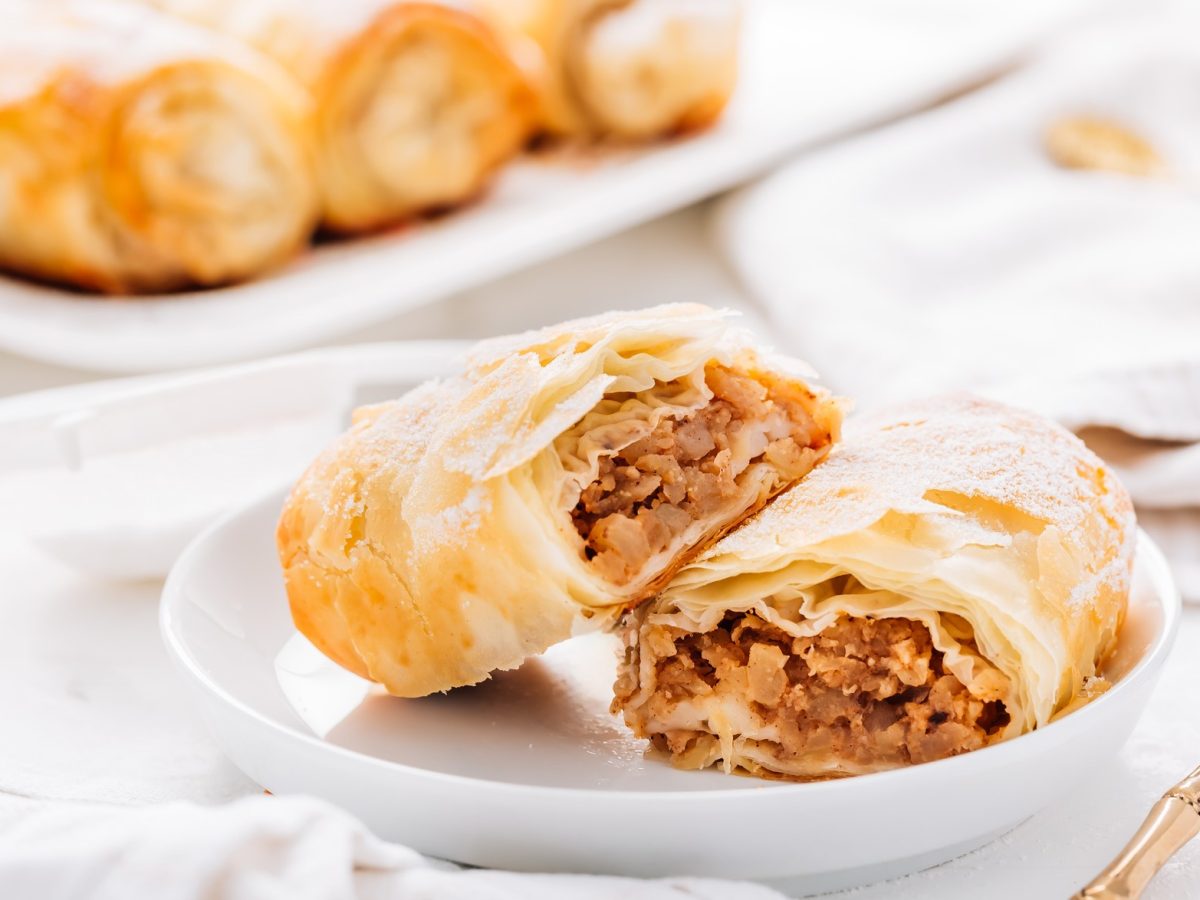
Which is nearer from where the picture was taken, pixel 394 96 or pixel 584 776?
pixel 584 776

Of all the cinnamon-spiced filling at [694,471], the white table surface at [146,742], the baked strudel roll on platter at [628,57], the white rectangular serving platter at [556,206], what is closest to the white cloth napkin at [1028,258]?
the white rectangular serving platter at [556,206]

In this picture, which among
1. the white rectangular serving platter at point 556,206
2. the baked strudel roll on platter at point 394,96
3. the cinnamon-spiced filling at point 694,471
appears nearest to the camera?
the cinnamon-spiced filling at point 694,471

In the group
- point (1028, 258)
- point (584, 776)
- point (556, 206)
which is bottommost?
point (1028, 258)

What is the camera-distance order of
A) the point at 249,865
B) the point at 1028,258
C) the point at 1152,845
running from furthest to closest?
the point at 1028,258
the point at 1152,845
the point at 249,865

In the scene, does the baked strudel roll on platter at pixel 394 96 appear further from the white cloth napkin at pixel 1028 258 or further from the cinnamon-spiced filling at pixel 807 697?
the cinnamon-spiced filling at pixel 807 697

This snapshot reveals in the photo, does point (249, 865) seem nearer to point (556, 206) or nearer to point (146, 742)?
point (146, 742)

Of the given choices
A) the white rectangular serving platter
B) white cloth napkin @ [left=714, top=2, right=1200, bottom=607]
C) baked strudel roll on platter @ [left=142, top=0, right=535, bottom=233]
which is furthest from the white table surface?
baked strudel roll on platter @ [left=142, top=0, right=535, bottom=233]

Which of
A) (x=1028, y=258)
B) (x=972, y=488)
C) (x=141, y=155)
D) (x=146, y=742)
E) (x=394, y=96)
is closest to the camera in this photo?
(x=972, y=488)

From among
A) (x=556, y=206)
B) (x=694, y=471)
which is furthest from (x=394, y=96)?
(x=694, y=471)
